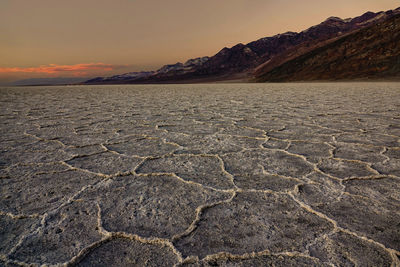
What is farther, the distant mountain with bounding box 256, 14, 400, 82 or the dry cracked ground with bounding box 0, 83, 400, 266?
the distant mountain with bounding box 256, 14, 400, 82

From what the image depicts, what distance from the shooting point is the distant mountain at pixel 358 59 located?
73.6 feet

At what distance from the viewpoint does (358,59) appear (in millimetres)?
25625

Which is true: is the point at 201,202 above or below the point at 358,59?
below

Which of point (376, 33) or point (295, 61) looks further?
point (295, 61)

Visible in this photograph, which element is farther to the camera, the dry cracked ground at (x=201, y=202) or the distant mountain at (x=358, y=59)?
the distant mountain at (x=358, y=59)

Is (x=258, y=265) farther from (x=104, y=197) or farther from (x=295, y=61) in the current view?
(x=295, y=61)

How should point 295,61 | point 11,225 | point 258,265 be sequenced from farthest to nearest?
point 295,61, point 11,225, point 258,265

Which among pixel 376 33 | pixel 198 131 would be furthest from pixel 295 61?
pixel 198 131

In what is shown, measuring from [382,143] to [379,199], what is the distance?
1.08 metres

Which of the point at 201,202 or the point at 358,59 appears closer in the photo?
the point at 201,202

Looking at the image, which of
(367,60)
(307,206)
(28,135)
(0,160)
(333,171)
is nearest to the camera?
(307,206)

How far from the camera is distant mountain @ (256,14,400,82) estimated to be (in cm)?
2242

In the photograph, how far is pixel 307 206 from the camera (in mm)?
994

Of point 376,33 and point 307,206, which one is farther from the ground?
point 376,33
